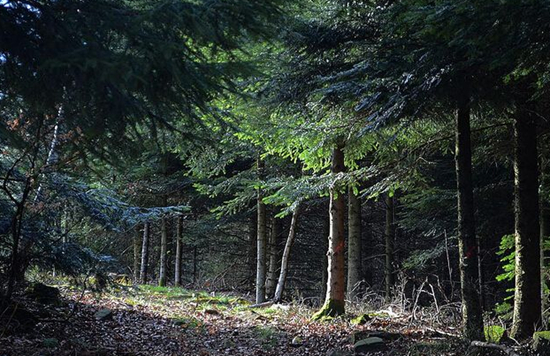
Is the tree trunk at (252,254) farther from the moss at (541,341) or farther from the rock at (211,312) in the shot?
the moss at (541,341)

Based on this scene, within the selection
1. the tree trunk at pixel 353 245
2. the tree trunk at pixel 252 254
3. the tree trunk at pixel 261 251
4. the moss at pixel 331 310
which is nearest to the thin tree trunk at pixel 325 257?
the tree trunk at pixel 252 254

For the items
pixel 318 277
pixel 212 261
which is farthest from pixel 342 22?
pixel 212 261

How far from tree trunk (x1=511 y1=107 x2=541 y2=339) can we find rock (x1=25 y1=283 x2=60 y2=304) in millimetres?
8132

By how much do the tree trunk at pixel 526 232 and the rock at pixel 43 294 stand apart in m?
8.13

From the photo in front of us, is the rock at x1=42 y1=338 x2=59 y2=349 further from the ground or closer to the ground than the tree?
closer to the ground

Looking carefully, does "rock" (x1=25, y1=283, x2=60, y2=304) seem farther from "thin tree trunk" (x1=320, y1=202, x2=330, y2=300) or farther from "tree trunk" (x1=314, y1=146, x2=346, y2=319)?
"thin tree trunk" (x1=320, y1=202, x2=330, y2=300)

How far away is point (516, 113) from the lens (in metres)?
7.38

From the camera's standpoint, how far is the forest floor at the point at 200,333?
22.0 feet

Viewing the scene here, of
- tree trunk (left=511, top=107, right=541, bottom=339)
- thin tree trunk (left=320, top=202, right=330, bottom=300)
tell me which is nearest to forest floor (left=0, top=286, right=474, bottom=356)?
tree trunk (left=511, top=107, right=541, bottom=339)

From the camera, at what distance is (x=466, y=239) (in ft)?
22.9

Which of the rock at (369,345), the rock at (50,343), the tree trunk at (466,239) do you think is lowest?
the rock at (369,345)

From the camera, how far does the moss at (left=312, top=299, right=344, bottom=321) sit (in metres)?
10.2

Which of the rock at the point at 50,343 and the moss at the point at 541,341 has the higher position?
the moss at the point at 541,341

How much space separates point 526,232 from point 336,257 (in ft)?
14.1
